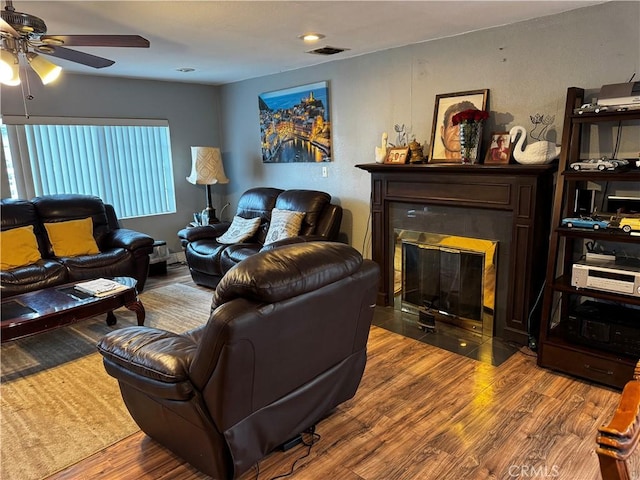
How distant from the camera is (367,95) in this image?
4.14 m

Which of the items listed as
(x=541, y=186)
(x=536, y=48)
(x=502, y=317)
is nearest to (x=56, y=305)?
(x=502, y=317)

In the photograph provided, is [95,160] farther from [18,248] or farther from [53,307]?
[53,307]

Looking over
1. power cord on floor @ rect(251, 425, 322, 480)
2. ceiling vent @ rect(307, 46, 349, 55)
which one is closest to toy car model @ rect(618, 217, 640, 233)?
power cord on floor @ rect(251, 425, 322, 480)

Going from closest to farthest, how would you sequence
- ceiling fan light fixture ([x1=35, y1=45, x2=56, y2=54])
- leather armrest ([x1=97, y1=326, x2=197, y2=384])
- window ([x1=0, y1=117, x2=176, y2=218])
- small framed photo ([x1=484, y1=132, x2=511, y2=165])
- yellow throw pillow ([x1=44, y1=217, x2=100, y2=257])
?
leather armrest ([x1=97, y1=326, x2=197, y2=384]), ceiling fan light fixture ([x1=35, y1=45, x2=56, y2=54]), small framed photo ([x1=484, y1=132, x2=511, y2=165]), yellow throw pillow ([x1=44, y1=217, x2=100, y2=257]), window ([x1=0, y1=117, x2=176, y2=218])

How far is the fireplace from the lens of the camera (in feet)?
11.0

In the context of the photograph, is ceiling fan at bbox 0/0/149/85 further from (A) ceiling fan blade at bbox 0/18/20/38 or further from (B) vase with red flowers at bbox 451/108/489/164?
(B) vase with red flowers at bbox 451/108/489/164

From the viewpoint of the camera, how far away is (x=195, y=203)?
19.6 feet

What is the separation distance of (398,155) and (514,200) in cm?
108

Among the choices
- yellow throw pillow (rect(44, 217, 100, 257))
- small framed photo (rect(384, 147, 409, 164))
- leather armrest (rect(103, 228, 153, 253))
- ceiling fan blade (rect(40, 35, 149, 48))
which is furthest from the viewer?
leather armrest (rect(103, 228, 153, 253))

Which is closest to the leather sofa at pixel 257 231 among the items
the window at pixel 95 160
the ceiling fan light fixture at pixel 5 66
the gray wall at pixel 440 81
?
the gray wall at pixel 440 81

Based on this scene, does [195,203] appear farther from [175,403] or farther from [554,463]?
[554,463]

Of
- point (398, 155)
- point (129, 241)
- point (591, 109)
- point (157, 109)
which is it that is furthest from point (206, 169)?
point (591, 109)

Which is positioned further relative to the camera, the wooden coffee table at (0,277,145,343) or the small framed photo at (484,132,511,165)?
the small framed photo at (484,132,511,165)

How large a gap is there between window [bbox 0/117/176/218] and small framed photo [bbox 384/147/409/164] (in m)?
3.14
